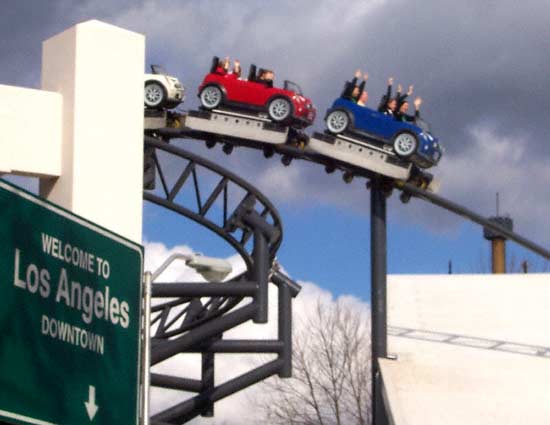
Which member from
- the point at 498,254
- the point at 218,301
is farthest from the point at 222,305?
the point at 498,254

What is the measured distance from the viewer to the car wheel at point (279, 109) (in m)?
28.3

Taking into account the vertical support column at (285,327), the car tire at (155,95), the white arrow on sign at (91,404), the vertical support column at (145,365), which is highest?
the car tire at (155,95)

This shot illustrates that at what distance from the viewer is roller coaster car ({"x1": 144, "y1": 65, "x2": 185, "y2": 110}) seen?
92.7 feet

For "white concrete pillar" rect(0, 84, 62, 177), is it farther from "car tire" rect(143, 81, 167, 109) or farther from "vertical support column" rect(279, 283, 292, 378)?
"car tire" rect(143, 81, 167, 109)

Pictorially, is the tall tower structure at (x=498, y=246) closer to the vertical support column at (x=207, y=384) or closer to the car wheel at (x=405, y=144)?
the car wheel at (x=405, y=144)

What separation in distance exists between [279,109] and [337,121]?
120cm

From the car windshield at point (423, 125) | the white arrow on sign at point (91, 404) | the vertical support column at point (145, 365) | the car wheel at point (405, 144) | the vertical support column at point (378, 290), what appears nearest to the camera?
the white arrow on sign at point (91, 404)

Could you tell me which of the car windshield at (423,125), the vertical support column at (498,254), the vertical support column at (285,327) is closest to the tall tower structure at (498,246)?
the vertical support column at (498,254)

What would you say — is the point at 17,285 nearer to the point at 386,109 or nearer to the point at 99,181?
the point at 99,181

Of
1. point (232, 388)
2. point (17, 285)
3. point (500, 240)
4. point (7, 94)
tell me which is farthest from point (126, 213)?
point (500, 240)

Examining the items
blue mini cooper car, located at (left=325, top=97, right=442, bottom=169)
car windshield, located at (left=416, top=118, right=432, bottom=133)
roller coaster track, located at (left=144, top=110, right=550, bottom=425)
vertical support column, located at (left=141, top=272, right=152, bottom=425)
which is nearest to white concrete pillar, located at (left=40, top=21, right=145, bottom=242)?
vertical support column, located at (left=141, top=272, right=152, bottom=425)

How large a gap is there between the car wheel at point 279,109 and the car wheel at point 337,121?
2.85ft

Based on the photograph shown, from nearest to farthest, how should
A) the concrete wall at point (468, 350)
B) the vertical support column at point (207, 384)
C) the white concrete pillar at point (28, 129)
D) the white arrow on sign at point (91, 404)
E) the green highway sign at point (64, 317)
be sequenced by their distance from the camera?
the green highway sign at point (64, 317)
the white arrow on sign at point (91, 404)
the white concrete pillar at point (28, 129)
the vertical support column at point (207, 384)
the concrete wall at point (468, 350)

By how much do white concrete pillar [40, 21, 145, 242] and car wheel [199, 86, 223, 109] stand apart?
22954 mm
